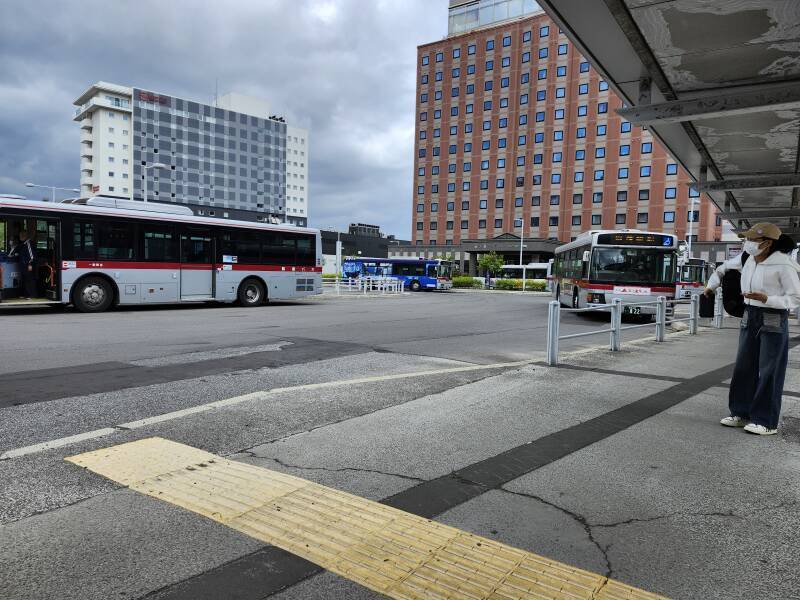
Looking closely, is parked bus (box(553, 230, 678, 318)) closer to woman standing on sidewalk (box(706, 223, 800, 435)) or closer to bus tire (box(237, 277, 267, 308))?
bus tire (box(237, 277, 267, 308))

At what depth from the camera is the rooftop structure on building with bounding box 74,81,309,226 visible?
3701 inches

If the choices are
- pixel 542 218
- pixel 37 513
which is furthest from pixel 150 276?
pixel 542 218

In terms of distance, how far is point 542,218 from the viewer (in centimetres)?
8244

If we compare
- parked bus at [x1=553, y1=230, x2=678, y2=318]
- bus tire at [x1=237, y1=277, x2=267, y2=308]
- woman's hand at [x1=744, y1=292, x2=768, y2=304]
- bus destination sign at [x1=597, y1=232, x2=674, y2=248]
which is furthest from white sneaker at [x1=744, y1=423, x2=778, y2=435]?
bus tire at [x1=237, y1=277, x2=267, y2=308]

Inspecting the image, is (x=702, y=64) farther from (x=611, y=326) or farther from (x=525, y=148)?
(x=525, y=148)

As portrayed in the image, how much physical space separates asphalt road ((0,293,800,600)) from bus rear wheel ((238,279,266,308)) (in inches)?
433

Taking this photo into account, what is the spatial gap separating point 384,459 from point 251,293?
56.8ft

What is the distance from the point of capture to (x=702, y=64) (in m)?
7.86

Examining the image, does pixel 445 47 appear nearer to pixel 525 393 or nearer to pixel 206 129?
pixel 206 129

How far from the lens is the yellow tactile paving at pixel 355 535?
2604 mm

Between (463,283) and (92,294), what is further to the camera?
(463,283)

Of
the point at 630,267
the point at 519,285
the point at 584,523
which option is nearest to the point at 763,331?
the point at 584,523

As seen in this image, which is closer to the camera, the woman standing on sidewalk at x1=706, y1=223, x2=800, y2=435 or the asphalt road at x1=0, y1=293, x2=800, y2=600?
the asphalt road at x1=0, y1=293, x2=800, y2=600

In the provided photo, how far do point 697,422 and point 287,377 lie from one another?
15.5ft
